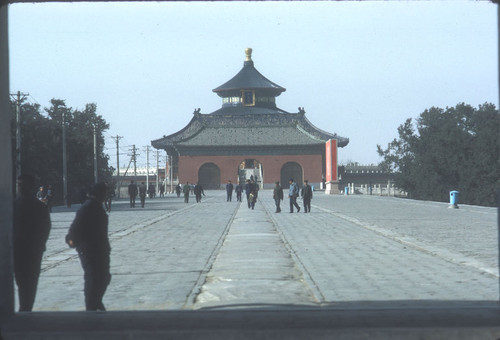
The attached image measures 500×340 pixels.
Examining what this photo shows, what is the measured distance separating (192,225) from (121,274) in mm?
11619

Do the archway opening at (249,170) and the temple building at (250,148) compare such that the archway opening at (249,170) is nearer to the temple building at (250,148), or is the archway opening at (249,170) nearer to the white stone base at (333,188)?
the temple building at (250,148)

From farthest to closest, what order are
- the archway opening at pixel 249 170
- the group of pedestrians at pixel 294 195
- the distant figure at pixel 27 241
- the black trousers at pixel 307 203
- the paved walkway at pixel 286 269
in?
1. the archway opening at pixel 249 170
2. the black trousers at pixel 307 203
3. the group of pedestrians at pixel 294 195
4. the paved walkway at pixel 286 269
5. the distant figure at pixel 27 241

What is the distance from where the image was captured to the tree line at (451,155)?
6738 cm

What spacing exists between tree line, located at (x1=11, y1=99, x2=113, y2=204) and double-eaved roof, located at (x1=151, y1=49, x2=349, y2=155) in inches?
832

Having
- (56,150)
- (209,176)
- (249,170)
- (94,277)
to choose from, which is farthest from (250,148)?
(94,277)

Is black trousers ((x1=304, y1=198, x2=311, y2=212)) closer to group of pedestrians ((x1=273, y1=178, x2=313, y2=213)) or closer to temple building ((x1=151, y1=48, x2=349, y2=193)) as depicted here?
group of pedestrians ((x1=273, y1=178, x2=313, y2=213))

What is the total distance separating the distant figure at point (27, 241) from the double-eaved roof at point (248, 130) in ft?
254

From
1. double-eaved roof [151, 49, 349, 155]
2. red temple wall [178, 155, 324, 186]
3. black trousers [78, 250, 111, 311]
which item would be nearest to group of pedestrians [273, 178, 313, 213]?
black trousers [78, 250, 111, 311]

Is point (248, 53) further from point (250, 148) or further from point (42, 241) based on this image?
point (42, 241)

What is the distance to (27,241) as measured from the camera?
22.9ft

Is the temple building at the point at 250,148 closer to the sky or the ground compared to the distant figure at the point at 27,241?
closer to the sky

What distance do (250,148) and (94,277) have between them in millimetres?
78913

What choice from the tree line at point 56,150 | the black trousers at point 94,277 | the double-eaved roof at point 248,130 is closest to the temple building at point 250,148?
the double-eaved roof at point 248,130

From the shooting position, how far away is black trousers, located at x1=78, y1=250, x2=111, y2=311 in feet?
23.2
